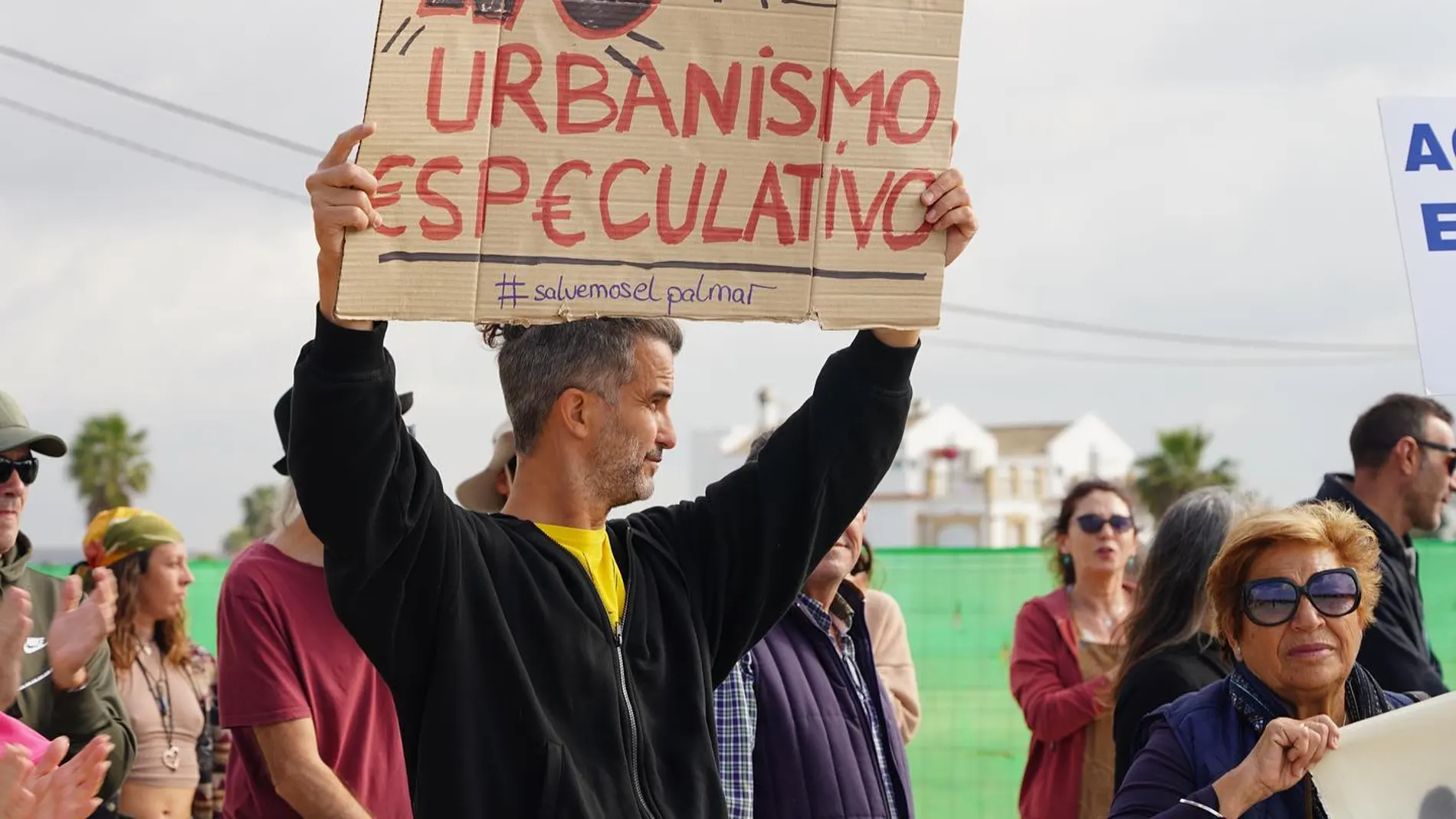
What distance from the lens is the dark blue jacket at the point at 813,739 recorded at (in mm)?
4477

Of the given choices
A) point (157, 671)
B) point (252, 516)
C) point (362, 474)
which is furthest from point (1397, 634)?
point (252, 516)

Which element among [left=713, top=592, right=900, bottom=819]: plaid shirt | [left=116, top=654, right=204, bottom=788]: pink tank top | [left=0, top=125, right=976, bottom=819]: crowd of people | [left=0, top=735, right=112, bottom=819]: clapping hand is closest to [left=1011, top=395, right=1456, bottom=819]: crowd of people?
[left=713, top=592, right=900, bottom=819]: plaid shirt

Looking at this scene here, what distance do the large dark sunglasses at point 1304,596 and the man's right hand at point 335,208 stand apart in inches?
79.7

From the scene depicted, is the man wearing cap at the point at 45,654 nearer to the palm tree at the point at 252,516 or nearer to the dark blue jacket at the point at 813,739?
the dark blue jacket at the point at 813,739

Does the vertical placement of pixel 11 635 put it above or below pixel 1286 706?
above

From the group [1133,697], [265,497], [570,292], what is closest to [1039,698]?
[1133,697]

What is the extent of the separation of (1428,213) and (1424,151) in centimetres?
18

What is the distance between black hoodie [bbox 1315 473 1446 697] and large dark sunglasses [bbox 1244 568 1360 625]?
1.37 metres

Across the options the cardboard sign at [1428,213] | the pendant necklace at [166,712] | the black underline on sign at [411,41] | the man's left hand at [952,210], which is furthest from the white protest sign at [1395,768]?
the pendant necklace at [166,712]

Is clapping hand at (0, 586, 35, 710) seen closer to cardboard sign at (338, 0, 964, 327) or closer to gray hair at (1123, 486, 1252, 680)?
cardboard sign at (338, 0, 964, 327)

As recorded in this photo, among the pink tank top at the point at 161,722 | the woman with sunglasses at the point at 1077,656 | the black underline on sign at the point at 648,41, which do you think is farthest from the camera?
the pink tank top at the point at 161,722

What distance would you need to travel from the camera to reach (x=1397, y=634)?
5.34 metres

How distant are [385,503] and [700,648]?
715 millimetres

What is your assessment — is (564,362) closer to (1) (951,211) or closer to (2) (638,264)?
(2) (638,264)
